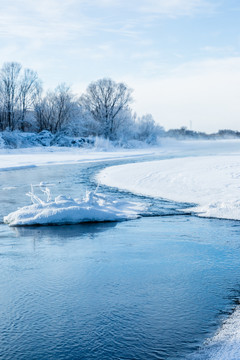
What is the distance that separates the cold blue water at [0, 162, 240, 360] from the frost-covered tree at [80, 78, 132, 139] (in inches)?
1983

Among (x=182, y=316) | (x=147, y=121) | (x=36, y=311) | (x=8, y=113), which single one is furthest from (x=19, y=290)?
(x=147, y=121)

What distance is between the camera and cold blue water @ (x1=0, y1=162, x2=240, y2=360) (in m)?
3.26

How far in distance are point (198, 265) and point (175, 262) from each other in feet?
0.98

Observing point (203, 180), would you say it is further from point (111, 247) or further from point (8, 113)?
point (8, 113)

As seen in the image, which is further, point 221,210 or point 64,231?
point 221,210

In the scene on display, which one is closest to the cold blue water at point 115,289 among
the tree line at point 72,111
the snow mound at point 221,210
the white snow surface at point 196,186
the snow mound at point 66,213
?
the snow mound at point 66,213

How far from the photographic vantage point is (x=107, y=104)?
57.9 m

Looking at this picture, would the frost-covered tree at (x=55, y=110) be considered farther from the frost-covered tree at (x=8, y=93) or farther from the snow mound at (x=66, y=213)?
the snow mound at (x=66, y=213)

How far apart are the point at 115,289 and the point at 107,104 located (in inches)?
2158

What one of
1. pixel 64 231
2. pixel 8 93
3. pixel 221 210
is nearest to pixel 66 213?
pixel 64 231

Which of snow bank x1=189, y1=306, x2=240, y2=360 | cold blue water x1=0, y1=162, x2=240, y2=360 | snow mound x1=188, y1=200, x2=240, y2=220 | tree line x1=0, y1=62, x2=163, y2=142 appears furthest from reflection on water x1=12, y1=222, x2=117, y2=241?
tree line x1=0, y1=62, x2=163, y2=142

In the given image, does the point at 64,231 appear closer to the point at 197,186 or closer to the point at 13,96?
the point at 197,186

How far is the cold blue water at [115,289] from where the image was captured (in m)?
3.26

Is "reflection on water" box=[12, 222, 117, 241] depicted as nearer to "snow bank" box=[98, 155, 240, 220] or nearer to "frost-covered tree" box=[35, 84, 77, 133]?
"snow bank" box=[98, 155, 240, 220]
